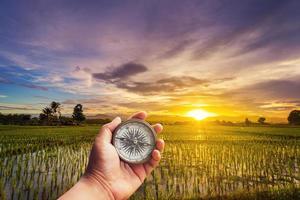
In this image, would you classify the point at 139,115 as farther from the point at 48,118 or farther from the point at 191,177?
the point at 48,118

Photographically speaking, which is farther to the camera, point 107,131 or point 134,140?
point 134,140

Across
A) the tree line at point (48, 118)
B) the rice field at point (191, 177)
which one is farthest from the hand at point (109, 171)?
the tree line at point (48, 118)

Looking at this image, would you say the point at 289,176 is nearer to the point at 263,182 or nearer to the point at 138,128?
the point at 263,182

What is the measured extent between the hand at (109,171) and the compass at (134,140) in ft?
0.22

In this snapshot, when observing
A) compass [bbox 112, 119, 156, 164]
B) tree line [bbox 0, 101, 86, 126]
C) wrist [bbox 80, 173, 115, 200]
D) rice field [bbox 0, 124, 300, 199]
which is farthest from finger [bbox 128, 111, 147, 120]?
tree line [bbox 0, 101, 86, 126]

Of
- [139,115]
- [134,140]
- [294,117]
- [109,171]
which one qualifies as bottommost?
[109,171]

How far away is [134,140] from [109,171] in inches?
21.2

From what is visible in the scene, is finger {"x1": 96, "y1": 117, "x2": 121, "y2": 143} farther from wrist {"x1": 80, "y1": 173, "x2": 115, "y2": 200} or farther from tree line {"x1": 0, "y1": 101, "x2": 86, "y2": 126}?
tree line {"x1": 0, "y1": 101, "x2": 86, "y2": 126}

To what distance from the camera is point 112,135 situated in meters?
3.22

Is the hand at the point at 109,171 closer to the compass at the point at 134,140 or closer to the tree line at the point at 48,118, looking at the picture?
the compass at the point at 134,140

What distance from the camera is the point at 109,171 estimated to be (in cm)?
301

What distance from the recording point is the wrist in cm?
283

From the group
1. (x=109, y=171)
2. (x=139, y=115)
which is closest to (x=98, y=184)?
(x=109, y=171)

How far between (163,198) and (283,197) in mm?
3207
